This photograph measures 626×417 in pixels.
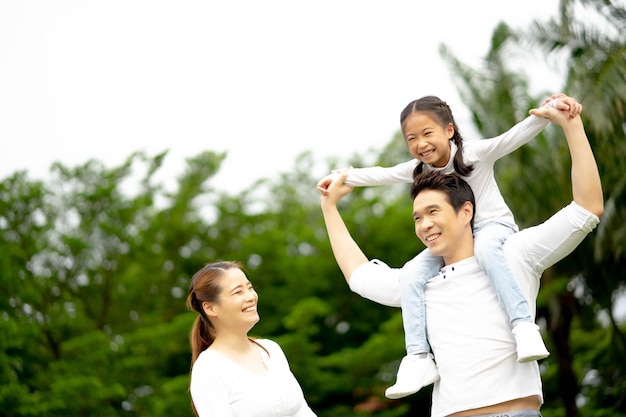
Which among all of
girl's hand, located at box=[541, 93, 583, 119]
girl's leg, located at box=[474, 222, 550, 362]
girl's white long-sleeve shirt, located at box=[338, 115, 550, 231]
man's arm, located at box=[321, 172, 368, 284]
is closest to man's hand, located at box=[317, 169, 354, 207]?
man's arm, located at box=[321, 172, 368, 284]

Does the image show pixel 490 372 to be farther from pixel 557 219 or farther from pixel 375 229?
pixel 375 229

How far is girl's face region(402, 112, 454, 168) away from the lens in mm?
3578

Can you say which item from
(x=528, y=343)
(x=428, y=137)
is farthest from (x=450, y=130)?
(x=528, y=343)

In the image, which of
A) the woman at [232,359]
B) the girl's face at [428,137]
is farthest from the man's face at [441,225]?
the woman at [232,359]

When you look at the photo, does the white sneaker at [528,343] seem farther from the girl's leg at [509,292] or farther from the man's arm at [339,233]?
the man's arm at [339,233]

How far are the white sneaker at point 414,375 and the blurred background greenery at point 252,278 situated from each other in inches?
339

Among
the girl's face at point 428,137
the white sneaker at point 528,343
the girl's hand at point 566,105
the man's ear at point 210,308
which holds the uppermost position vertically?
the girl's face at point 428,137

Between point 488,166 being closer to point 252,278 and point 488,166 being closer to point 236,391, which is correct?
point 236,391

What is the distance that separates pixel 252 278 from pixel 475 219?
528 inches

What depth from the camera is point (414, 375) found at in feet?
10.8

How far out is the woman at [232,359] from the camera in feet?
12.8

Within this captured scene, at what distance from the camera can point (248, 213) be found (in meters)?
17.8

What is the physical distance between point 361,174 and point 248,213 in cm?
1402

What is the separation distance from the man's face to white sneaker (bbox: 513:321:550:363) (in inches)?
15.9
